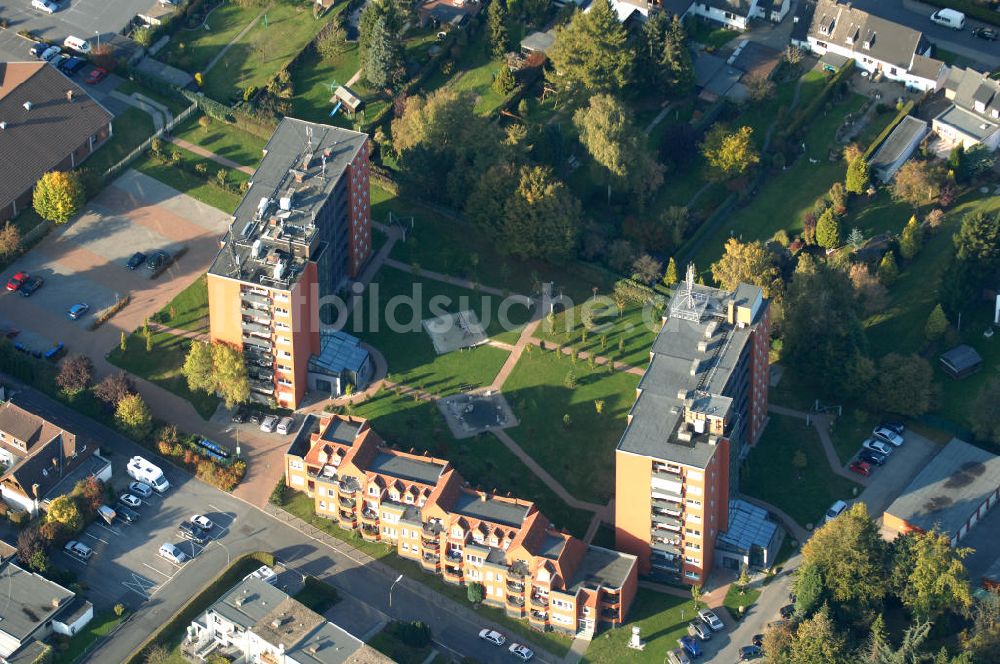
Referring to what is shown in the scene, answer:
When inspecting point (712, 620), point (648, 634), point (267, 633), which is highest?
point (712, 620)

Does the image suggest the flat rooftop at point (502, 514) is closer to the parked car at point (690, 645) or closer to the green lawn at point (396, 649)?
the green lawn at point (396, 649)

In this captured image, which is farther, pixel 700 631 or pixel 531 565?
pixel 700 631

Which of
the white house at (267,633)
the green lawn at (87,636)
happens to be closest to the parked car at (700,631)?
the white house at (267,633)

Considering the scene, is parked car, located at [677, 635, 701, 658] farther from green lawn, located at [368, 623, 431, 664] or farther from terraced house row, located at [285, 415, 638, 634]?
green lawn, located at [368, 623, 431, 664]

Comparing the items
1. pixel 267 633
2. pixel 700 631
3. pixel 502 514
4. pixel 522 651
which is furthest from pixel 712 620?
pixel 267 633

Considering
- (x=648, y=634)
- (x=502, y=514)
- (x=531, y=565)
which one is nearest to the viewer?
(x=531, y=565)

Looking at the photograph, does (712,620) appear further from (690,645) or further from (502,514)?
(502,514)
